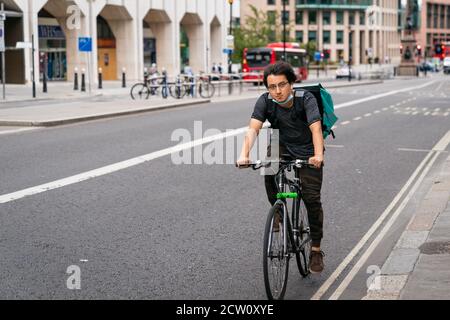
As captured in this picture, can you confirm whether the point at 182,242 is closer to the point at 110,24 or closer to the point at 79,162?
the point at 79,162

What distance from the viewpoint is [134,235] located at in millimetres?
7941

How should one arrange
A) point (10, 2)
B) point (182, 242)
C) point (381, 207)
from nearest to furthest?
point (182, 242)
point (381, 207)
point (10, 2)

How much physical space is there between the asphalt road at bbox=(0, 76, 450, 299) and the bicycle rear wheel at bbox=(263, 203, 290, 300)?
0.96 feet

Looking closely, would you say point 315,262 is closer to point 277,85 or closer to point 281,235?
point 281,235

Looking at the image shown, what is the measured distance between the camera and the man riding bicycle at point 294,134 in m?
5.85

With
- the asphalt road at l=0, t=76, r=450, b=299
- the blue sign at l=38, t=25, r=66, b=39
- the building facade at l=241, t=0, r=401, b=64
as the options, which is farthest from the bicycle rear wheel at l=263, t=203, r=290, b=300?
the building facade at l=241, t=0, r=401, b=64

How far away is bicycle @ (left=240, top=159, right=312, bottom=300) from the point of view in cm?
541

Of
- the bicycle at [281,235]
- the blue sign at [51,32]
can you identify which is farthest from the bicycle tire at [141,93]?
the bicycle at [281,235]

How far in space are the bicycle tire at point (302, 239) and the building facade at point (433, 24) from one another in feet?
559

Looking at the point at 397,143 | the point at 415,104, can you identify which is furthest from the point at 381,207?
the point at 415,104

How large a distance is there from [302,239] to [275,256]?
98 cm

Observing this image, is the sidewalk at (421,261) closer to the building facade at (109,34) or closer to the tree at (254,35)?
the building facade at (109,34)

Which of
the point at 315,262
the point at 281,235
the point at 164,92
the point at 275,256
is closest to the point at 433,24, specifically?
the point at 164,92
